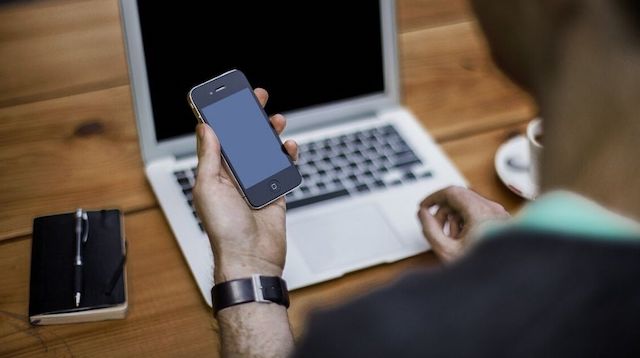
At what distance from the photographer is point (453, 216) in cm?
108

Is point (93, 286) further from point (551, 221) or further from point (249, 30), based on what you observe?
point (551, 221)

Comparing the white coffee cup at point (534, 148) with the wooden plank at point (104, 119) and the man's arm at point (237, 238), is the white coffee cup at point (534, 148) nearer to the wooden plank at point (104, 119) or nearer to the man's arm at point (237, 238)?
the wooden plank at point (104, 119)

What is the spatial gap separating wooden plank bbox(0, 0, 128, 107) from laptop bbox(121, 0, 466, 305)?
21 cm

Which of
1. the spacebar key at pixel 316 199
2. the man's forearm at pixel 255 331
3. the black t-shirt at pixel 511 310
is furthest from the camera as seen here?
the spacebar key at pixel 316 199

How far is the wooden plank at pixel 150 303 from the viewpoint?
969 millimetres

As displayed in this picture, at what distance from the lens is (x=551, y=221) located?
20.4 inches

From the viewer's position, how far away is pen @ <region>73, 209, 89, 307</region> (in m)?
0.98

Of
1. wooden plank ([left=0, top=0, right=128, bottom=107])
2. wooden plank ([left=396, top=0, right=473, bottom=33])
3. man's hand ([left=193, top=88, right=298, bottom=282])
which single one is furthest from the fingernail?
wooden plank ([left=396, top=0, right=473, bottom=33])

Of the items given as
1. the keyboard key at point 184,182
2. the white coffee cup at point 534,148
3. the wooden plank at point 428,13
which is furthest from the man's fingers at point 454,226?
the wooden plank at point 428,13

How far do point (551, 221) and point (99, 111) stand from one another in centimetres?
87

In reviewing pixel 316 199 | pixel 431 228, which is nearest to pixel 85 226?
pixel 316 199

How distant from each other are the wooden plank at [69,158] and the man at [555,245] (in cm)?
63

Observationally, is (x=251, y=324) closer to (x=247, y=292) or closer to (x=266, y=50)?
(x=247, y=292)

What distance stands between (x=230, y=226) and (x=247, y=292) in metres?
0.08
